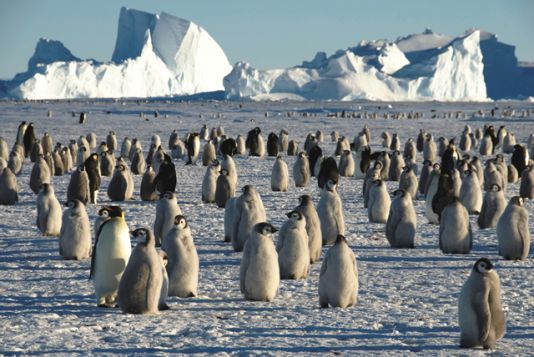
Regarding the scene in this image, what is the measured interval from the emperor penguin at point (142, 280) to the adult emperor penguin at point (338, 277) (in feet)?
4.48

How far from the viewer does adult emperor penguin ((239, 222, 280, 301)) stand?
731 cm

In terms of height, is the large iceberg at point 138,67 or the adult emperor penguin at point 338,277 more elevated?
the large iceberg at point 138,67

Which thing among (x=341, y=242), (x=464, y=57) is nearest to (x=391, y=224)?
(x=341, y=242)

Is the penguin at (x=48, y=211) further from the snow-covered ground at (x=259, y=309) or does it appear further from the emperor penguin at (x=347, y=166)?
the emperor penguin at (x=347, y=166)

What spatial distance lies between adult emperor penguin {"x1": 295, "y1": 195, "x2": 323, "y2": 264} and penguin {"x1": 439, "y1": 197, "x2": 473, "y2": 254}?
1629 mm

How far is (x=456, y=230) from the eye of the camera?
9844 mm

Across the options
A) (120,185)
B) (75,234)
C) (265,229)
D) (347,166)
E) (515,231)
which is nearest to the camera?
(265,229)

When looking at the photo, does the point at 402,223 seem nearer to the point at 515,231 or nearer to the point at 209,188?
the point at 515,231

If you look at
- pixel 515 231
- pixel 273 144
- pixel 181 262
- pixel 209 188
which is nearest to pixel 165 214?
pixel 181 262

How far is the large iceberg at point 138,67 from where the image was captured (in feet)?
379

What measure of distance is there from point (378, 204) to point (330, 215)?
2121 millimetres

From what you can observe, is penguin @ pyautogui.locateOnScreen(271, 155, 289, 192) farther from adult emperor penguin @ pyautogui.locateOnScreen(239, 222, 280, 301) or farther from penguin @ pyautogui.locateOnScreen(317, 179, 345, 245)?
adult emperor penguin @ pyautogui.locateOnScreen(239, 222, 280, 301)

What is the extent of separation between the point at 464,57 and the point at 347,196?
11175cm

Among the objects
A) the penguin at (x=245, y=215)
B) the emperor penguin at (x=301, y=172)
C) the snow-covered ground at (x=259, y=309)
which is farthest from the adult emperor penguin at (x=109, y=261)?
the emperor penguin at (x=301, y=172)
